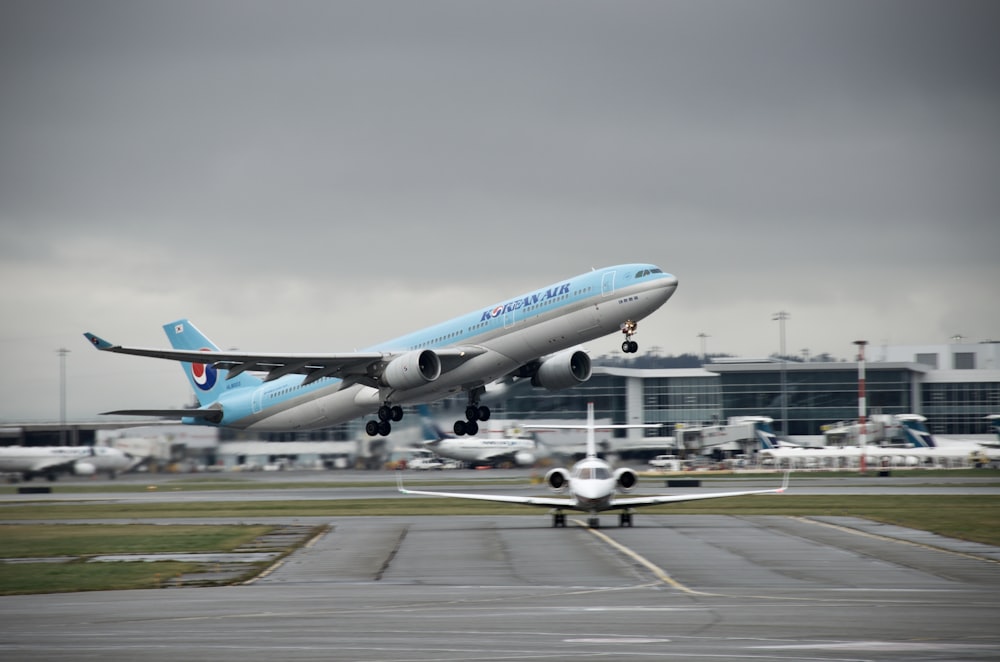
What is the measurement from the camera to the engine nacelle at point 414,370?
50.8 meters

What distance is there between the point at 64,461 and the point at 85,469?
4216 millimetres

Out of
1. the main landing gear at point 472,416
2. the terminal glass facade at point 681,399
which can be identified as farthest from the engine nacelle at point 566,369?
the terminal glass facade at point 681,399

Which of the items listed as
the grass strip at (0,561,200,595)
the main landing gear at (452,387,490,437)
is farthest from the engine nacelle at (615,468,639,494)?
the grass strip at (0,561,200,595)

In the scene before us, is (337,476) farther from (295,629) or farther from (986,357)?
(986,357)

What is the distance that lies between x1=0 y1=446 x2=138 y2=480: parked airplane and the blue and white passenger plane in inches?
954

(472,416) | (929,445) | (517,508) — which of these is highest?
(472,416)

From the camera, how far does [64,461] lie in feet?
297

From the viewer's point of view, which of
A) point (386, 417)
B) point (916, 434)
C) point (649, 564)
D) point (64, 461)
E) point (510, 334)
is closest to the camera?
point (649, 564)

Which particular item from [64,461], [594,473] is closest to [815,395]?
[64,461]

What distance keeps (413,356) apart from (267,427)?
1667 centimetres

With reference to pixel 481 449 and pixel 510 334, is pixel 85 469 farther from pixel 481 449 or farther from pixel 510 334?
pixel 510 334

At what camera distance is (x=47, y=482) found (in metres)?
89.6

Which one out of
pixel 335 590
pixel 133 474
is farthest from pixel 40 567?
pixel 133 474

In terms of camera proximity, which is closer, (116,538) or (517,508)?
(116,538)
